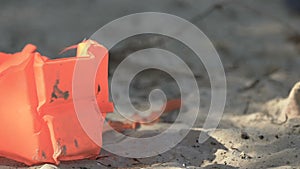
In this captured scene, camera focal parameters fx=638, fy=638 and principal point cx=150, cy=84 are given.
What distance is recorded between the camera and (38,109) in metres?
1.92

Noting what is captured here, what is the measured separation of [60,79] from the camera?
192 cm

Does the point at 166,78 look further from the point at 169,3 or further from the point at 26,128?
the point at 26,128

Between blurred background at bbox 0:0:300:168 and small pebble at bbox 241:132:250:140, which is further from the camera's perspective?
blurred background at bbox 0:0:300:168

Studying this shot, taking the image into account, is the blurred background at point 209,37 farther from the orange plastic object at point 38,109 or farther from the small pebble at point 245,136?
the orange plastic object at point 38,109

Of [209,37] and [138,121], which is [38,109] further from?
[209,37]

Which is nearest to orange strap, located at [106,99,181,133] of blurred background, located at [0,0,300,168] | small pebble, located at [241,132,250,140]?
blurred background, located at [0,0,300,168]

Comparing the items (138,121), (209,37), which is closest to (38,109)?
(138,121)

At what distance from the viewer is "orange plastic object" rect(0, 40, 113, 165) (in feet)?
6.27

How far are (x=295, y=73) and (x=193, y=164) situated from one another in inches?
45.4

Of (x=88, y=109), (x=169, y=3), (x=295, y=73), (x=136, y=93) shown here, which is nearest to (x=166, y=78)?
→ (x=136, y=93)

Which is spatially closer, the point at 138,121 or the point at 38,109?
the point at 38,109

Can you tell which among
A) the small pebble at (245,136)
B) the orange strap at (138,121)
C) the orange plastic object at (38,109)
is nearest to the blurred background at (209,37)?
the orange strap at (138,121)

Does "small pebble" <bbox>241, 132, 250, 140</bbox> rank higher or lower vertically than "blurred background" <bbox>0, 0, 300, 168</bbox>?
lower

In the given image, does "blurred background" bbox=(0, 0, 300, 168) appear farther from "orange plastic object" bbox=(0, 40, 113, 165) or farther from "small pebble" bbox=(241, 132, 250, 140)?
"orange plastic object" bbox=(0, 40, 113, 165)
